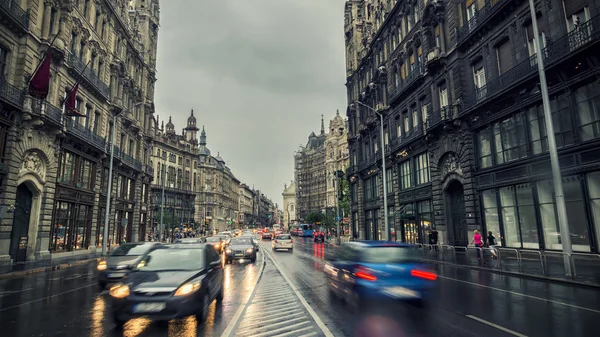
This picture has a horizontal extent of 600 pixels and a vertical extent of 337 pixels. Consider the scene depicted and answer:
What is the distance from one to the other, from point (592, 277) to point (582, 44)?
11.0 metres

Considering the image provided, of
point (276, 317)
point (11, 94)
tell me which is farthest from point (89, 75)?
point (276, 317)

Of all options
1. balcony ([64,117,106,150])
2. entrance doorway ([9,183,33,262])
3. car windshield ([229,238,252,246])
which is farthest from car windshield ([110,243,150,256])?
balcony ([64,117,106,150])

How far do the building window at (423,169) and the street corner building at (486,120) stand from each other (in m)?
0.10

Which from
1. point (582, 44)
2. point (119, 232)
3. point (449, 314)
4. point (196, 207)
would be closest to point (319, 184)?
point (196, 207)

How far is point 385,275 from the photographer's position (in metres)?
8.42

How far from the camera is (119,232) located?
37.8 m

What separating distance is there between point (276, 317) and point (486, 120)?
833 inches

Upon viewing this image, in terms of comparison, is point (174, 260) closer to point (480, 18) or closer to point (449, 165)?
point (449, 165)

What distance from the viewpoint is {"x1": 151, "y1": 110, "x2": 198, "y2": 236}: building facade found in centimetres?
7769

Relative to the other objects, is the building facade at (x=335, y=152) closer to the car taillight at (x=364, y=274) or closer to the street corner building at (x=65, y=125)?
the street corner building at (x=65, y=125)

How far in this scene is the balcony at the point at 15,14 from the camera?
64.3 ft

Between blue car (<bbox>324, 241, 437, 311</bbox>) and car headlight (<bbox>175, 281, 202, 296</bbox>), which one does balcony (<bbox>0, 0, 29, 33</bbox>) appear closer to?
car headlight (<bbox>175, 281, 202, 296</bbox>)

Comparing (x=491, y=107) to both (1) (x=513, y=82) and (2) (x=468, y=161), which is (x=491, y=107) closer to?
(1) (x=513, y=82)

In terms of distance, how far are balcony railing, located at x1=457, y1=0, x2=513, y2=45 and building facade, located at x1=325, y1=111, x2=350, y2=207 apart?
198ft
